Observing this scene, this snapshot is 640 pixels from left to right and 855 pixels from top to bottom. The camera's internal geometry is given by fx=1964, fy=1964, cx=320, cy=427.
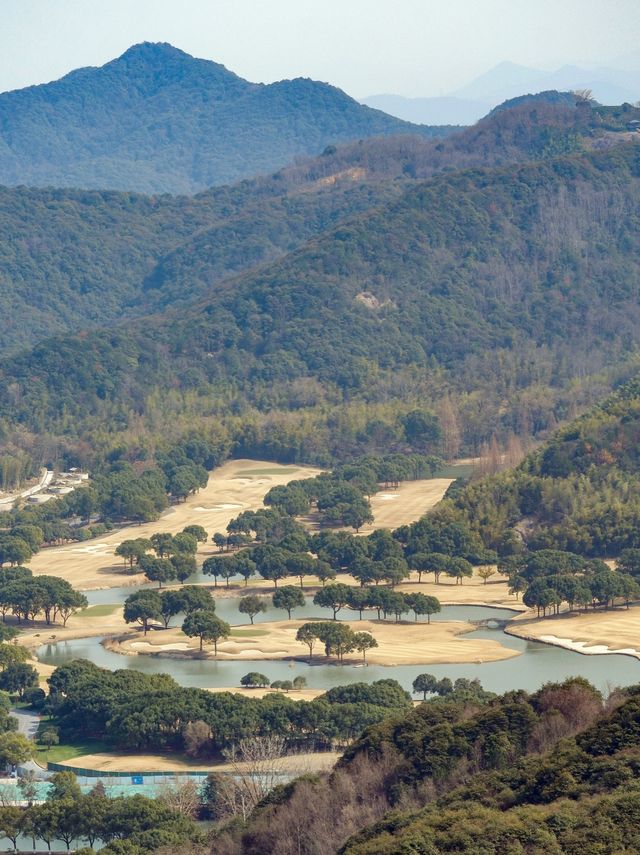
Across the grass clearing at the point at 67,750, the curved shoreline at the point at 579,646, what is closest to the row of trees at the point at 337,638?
the curved shoreline at the point at 579,646

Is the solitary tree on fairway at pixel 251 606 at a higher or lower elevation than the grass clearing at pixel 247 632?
higher

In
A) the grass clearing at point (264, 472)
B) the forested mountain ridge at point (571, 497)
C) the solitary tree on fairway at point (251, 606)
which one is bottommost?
the solitary tree on fairway at point (251, 606)

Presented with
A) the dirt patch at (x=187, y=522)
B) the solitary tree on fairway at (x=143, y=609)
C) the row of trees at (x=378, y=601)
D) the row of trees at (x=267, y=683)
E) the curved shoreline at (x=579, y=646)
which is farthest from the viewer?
the dirt patch at (x=187, y=522)

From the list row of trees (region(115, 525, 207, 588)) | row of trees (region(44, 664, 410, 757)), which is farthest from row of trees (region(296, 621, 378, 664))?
row of trees (region(115, 525, 207, 588))

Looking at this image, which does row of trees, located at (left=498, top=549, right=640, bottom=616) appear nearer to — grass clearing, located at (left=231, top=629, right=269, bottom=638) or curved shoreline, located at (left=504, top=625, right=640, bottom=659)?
curved shoreline, located at (left=504, top=625, right=640, bottom=659)

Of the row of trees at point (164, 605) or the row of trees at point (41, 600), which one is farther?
the row of trees at point (41, 600)

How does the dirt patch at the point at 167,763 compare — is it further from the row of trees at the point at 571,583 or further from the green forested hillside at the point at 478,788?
the row of trees at the point at 571,583

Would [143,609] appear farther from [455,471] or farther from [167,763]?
[455,471]

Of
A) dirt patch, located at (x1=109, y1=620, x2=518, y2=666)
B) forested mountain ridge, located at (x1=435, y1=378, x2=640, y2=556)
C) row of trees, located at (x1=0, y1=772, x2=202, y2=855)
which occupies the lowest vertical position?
row of trees, located at (x1=0, y1=772, x2=202, y2=855)
